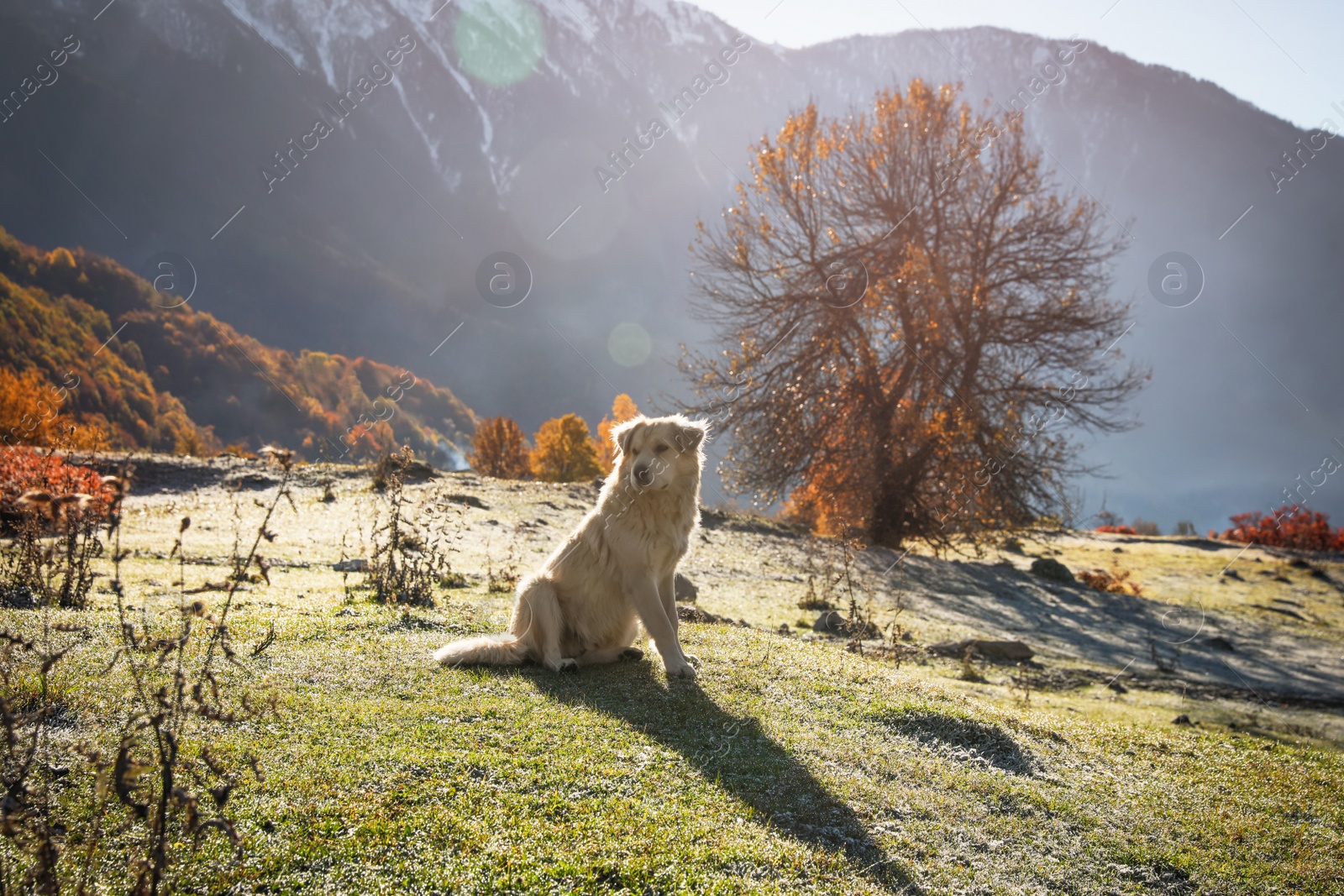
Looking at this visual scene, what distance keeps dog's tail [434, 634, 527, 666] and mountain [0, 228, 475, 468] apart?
72538 millimetres

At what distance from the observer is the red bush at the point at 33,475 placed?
25.0 ft

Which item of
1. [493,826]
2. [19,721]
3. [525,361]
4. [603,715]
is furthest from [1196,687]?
[525,361]

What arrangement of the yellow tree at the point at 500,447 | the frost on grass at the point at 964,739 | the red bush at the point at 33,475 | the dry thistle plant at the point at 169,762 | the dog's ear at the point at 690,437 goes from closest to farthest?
the dry thistle plant at the point at 169,762
the frost on grass at the point at 964,739
the dog's ear at the point at 690,437
the red bush at the point at 33,475
the yellow tree at the point at 500,447

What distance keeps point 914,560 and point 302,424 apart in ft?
310

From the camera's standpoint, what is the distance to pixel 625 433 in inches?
233

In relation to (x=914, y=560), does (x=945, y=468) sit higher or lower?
higher

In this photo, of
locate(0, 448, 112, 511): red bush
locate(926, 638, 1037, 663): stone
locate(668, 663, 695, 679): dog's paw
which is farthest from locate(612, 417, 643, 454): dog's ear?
locate(926, 638, 1037, 663): stone

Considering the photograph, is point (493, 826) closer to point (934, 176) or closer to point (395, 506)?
point (395, 506)

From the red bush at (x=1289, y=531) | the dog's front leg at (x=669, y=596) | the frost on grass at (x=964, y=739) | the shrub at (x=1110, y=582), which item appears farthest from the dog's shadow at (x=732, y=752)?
the red bush at (x=1289, y=531)

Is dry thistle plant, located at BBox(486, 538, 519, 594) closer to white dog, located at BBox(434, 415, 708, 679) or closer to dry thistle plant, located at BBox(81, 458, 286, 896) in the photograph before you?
white dog, located at BBox(434, 415, 708, 679)

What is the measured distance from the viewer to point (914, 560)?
57.3 feet

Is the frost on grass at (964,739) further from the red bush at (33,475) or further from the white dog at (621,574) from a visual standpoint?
the red bush at (33,475)

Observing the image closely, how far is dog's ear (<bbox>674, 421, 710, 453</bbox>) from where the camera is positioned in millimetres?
5723

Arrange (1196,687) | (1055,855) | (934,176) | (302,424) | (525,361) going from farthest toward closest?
(525,361), (302,424), (934,176), (1196,687), (1055,855)
